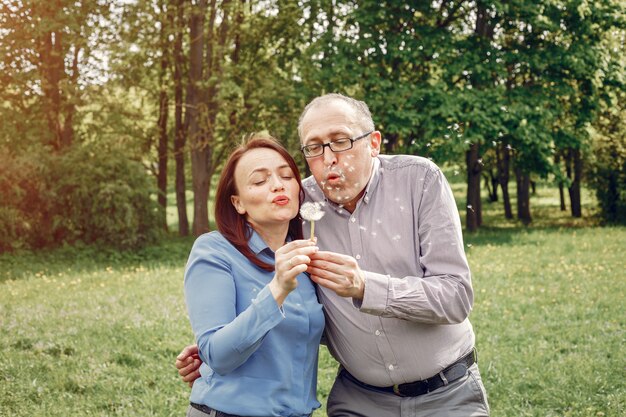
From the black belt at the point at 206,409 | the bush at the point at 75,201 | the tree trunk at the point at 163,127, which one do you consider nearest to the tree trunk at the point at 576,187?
the tree trunk at the point at 163,127

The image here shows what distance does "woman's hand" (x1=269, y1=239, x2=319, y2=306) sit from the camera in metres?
2.35

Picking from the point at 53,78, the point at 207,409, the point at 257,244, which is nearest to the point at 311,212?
the point at 257,244

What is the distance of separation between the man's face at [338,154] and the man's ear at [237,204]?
394 millimetres

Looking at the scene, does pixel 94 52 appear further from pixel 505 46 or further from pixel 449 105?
pixel 505 46

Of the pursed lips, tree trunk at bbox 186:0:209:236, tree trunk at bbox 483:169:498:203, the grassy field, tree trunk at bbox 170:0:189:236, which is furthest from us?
tree trunk at bbox 483:169:498:203

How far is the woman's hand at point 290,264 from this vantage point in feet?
7.70

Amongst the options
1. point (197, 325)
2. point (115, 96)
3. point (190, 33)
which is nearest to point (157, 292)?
point (197, 325)

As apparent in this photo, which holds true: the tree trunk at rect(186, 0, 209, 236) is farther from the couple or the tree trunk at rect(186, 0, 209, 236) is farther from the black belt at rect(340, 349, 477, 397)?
the black belt at rect(340, 349, 477, 397)

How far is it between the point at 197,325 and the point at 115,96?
733 inches

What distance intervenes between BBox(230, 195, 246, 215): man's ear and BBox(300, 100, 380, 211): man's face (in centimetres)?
39

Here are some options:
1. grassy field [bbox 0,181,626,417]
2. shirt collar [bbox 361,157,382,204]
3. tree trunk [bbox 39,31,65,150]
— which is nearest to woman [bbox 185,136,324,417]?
shirt collar [bbox 361,157,382,204]

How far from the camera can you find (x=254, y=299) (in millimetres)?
2557

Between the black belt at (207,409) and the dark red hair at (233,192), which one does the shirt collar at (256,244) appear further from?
the black belt at (207,409)

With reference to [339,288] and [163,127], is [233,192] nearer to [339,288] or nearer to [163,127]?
[339,288]
